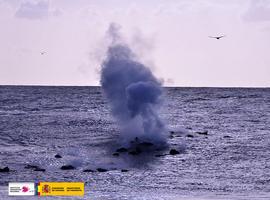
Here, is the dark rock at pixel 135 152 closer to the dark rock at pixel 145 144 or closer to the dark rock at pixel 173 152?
the dark rock at pixel 173 152

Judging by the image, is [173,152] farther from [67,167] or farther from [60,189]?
[60,189]

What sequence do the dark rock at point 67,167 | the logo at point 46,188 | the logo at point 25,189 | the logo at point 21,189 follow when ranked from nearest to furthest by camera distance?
1. the logo at point 21,189
2. the logo at point 46,188
3. the logo at point 25,189
4. the dark rock at point 67,167

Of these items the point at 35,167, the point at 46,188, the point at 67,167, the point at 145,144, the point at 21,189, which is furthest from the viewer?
the point at 145,144

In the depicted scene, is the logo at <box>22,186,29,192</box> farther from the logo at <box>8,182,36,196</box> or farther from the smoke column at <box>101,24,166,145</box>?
the smoke column at <box>101,24,166,145</box>

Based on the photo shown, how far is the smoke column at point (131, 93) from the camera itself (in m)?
67.6

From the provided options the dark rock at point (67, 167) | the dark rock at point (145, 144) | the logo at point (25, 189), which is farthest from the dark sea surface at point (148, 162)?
the dark rock at point (145, 144)

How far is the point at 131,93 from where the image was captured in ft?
229

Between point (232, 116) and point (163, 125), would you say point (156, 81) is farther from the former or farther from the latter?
point (232, 116)

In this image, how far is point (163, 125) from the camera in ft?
226

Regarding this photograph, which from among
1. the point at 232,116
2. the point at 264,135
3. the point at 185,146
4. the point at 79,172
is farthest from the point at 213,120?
the point at 79,172

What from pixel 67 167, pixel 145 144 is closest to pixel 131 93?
pixel 145 144

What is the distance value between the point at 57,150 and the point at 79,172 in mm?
13693

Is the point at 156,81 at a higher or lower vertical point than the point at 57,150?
higher

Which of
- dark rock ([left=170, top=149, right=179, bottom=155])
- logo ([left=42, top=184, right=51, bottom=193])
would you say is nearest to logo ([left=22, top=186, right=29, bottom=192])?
logo ([left=42, top=184, right=51, bottom=193])
